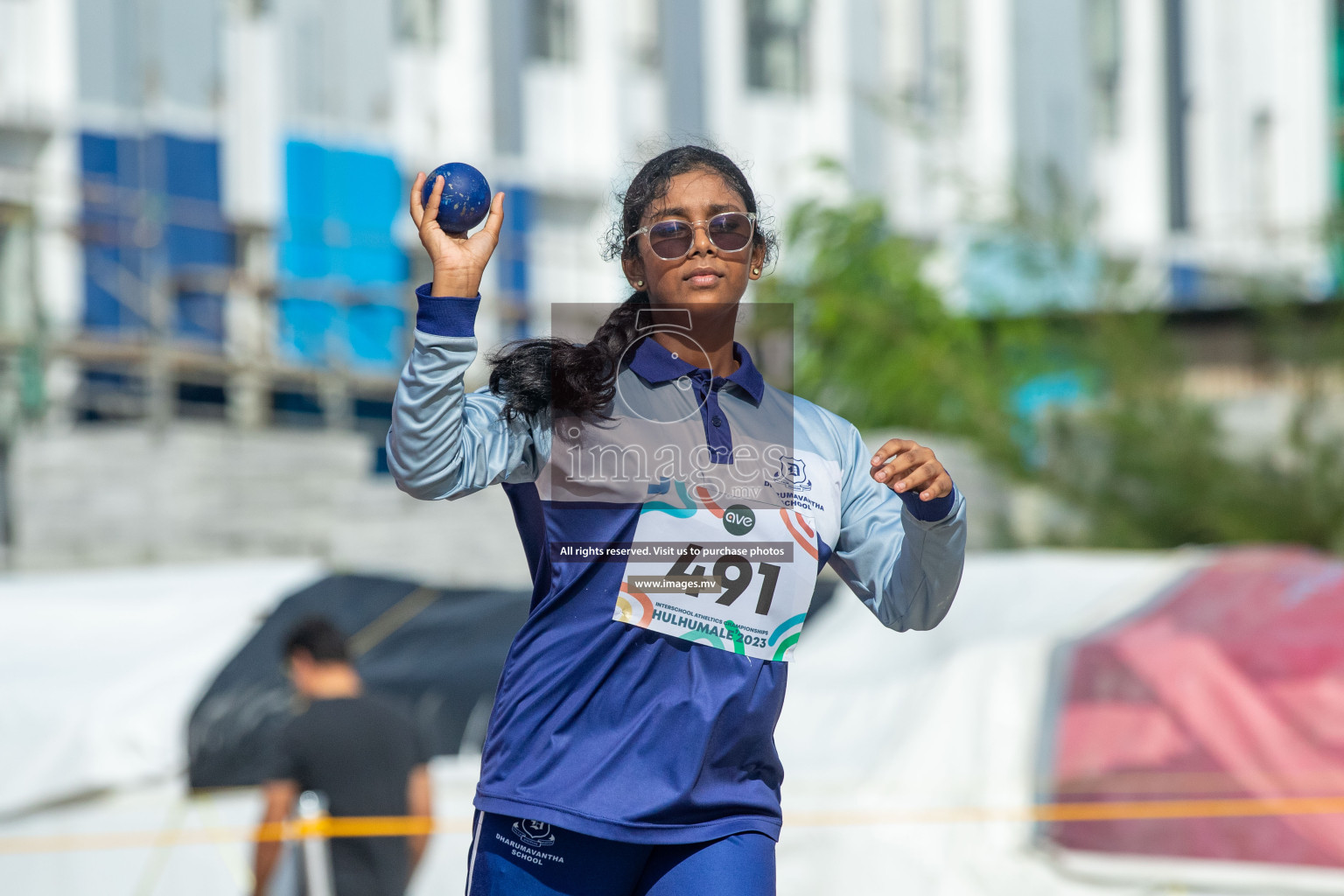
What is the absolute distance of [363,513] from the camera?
9.66 meters

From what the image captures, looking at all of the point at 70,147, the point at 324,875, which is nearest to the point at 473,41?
the point at 70,147

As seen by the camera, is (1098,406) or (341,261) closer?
(1098,406)

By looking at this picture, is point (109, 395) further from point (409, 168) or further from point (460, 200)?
point (460, 200)

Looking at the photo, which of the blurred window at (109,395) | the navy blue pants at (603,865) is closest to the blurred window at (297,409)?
the blurred window at (109,395)

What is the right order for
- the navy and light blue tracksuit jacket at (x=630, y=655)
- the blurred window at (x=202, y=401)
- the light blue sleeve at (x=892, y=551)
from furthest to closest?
the blurred window at (x=202, y=401), the light blue sleeve at (x=892, y=551), the navy and light blue tracksuit jacket at (x=630, y=655)

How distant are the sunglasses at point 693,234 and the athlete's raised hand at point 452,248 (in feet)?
0.78

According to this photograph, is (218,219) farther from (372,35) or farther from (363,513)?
(363,513)

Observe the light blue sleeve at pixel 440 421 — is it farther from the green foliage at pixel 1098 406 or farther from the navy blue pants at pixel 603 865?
the green foliage at pixel 1098 406

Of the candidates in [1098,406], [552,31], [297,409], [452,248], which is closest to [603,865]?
[452,248]

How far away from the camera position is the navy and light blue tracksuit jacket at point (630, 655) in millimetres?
1910

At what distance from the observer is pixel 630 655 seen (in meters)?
1.95

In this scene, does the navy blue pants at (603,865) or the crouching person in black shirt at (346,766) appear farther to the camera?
the crouching person in black shirt at (346,766)

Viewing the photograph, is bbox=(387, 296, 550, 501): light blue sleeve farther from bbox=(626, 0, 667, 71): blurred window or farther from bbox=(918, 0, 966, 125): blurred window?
bbox=(918, 0, 966, 125): blurred window

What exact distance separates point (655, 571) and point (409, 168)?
→ 12832 mm
